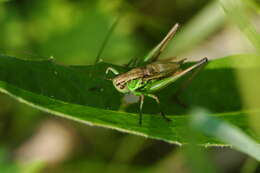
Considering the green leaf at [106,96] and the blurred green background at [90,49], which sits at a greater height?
the blurred green background at [90,49]

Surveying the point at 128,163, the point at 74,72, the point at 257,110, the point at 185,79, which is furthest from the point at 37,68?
the point at 128,163

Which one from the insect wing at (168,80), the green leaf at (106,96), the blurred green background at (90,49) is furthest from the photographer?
the blurred green background at (90,49)

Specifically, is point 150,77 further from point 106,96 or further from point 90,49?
point 90,49

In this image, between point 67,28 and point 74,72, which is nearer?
point 74,72

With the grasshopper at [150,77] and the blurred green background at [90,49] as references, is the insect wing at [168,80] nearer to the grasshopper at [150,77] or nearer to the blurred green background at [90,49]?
the grasshopper at [150,77]

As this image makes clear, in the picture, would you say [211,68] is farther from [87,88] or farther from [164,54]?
[164,54]

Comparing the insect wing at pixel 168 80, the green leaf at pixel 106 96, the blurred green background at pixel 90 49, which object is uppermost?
the blurred green background at pixel 90 49

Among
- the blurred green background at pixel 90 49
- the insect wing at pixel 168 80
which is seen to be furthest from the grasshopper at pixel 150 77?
the blurred green background at pixel 90 49

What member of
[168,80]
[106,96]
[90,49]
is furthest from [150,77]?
[90,49]
